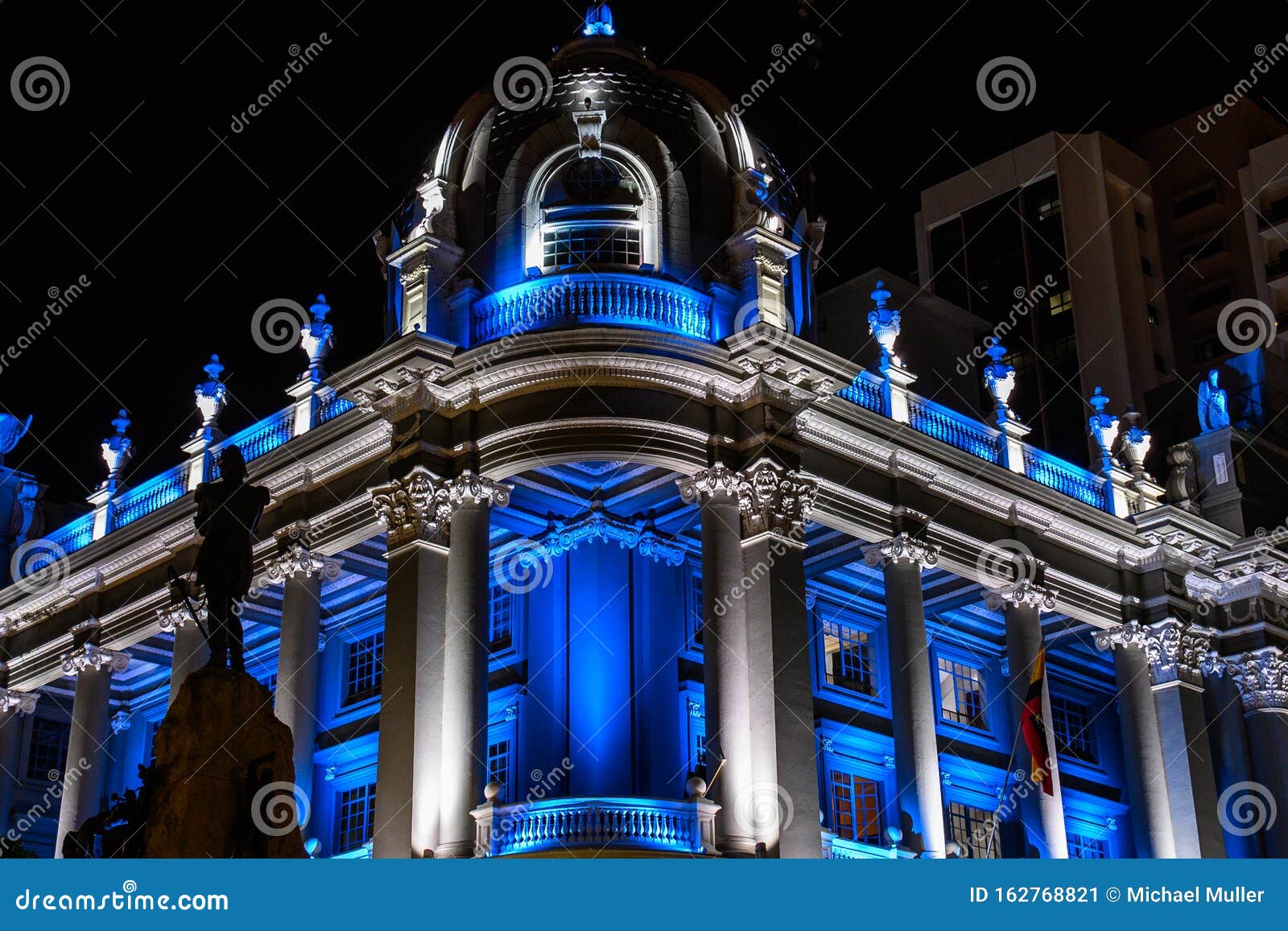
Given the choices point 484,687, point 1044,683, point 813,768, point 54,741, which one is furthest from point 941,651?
point 54,741

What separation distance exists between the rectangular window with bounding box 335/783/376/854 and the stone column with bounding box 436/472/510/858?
838 cm

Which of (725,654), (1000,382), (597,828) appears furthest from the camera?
(1000,382)

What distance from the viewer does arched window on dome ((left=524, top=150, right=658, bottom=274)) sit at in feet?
116

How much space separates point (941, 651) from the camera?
139 ft

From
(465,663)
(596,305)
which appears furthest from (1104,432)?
(465,663)

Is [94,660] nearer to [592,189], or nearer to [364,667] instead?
[364,667]

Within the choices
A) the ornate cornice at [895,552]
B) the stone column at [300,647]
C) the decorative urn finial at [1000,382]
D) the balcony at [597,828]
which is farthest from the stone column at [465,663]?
the decorative urn finial at [1000,382]

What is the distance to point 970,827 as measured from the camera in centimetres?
4119

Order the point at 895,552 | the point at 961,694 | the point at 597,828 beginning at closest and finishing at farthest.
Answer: the point at 597,828
the point at 895,552
the point at 961,694

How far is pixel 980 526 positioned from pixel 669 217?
929cm

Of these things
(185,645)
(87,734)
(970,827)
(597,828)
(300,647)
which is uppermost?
(185,645)

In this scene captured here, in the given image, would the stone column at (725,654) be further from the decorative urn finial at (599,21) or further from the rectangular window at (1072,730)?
the rectangular window at (1072,730)

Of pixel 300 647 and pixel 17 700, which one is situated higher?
pixel 17 700

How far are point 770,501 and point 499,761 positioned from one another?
318 inches
